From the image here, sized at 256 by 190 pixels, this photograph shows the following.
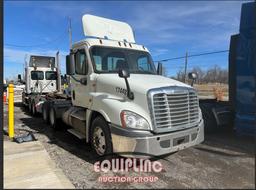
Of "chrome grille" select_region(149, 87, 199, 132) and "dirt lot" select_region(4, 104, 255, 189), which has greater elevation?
"chrome grille" select_region(149, 87, 199, 132)

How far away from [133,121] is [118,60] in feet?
6.44

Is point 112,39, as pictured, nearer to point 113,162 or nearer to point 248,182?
point 113,162

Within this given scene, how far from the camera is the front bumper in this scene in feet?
14.3

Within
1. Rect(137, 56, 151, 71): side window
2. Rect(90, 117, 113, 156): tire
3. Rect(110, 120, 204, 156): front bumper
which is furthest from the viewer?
Rect(137, 56, 151, 71): side window

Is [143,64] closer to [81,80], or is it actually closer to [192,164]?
[81,80]

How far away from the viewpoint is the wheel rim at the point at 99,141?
17.0ft

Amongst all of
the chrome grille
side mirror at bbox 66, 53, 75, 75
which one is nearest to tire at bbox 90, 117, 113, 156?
the chrome grille

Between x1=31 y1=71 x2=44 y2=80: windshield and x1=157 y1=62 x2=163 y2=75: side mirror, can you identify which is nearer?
x1=157 y1=62 x2=163 y2=75: side mirror

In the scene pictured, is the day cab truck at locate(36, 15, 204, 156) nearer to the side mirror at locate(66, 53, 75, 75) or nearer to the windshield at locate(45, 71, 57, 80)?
the side mirror at locate(66, 53, 75, 75)

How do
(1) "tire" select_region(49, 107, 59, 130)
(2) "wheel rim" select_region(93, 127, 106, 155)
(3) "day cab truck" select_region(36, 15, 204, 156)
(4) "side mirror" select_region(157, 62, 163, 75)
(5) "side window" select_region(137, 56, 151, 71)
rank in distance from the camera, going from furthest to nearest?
(1) "tire" select_region(49, 107, 59, 130) → (4) "side mirror" select_region(157, 62, 163, 75) → (5) "side window" select_region(137, 56, 151, 71) → (2) "wheel rim" select_region(93, 127, 106, 155) → (3) "day cab truck" select_region(36, 15, 204, 156)

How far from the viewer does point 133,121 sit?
4.50m

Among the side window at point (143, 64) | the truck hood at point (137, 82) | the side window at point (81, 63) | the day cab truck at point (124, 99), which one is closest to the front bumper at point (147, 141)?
the day cab truck at point (124, 99)

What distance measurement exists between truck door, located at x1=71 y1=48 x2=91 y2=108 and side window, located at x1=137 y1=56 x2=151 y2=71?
124cm

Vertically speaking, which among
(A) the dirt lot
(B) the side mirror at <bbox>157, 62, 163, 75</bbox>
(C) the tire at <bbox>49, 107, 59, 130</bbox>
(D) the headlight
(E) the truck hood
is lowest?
(A) the dirt lot
